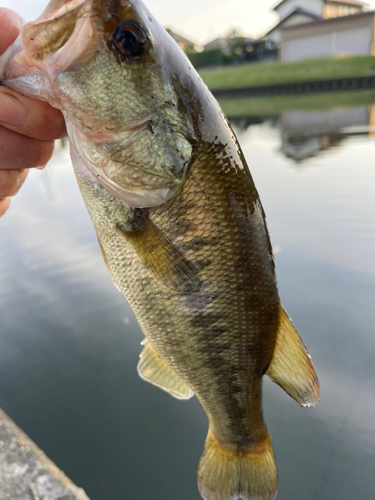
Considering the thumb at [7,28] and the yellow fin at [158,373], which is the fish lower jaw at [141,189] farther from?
the yellow fin at [158,373]

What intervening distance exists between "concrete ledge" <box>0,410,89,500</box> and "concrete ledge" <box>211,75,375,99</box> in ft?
99.1

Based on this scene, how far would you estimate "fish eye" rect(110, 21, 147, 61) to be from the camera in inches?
40.7

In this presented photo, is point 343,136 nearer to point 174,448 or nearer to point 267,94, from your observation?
point 174,448

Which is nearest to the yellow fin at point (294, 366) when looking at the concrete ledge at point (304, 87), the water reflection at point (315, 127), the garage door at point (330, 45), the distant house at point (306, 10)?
the water reflection at point (315, 127)

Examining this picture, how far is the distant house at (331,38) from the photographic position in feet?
105

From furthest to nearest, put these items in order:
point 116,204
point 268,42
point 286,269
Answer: point 268,42, point 286,269, point 116,204

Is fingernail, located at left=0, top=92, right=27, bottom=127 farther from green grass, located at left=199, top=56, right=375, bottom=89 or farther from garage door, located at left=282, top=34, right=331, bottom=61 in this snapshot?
garage door, located at left=282, top=34, right=331, bottom=61

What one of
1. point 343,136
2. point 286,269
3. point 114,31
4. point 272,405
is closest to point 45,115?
point 114,31

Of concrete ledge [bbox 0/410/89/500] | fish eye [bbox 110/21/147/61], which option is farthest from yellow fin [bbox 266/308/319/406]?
concrete ledge [bbox 0/410/89/500]

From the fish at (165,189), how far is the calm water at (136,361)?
1665mm

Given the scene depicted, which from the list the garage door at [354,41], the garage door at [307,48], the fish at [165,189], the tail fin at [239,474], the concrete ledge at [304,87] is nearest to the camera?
the fish at [165,189]

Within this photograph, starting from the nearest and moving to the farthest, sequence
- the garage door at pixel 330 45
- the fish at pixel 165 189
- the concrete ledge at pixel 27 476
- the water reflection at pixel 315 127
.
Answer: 1. the fish at pixel 165 189
2. the concrete ledge at pixel 27 476
3. the water reflection at pixel 315 127
4. the garage door at pixel 330 45

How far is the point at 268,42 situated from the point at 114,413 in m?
51.0

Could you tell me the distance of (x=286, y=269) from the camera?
5055 mm
